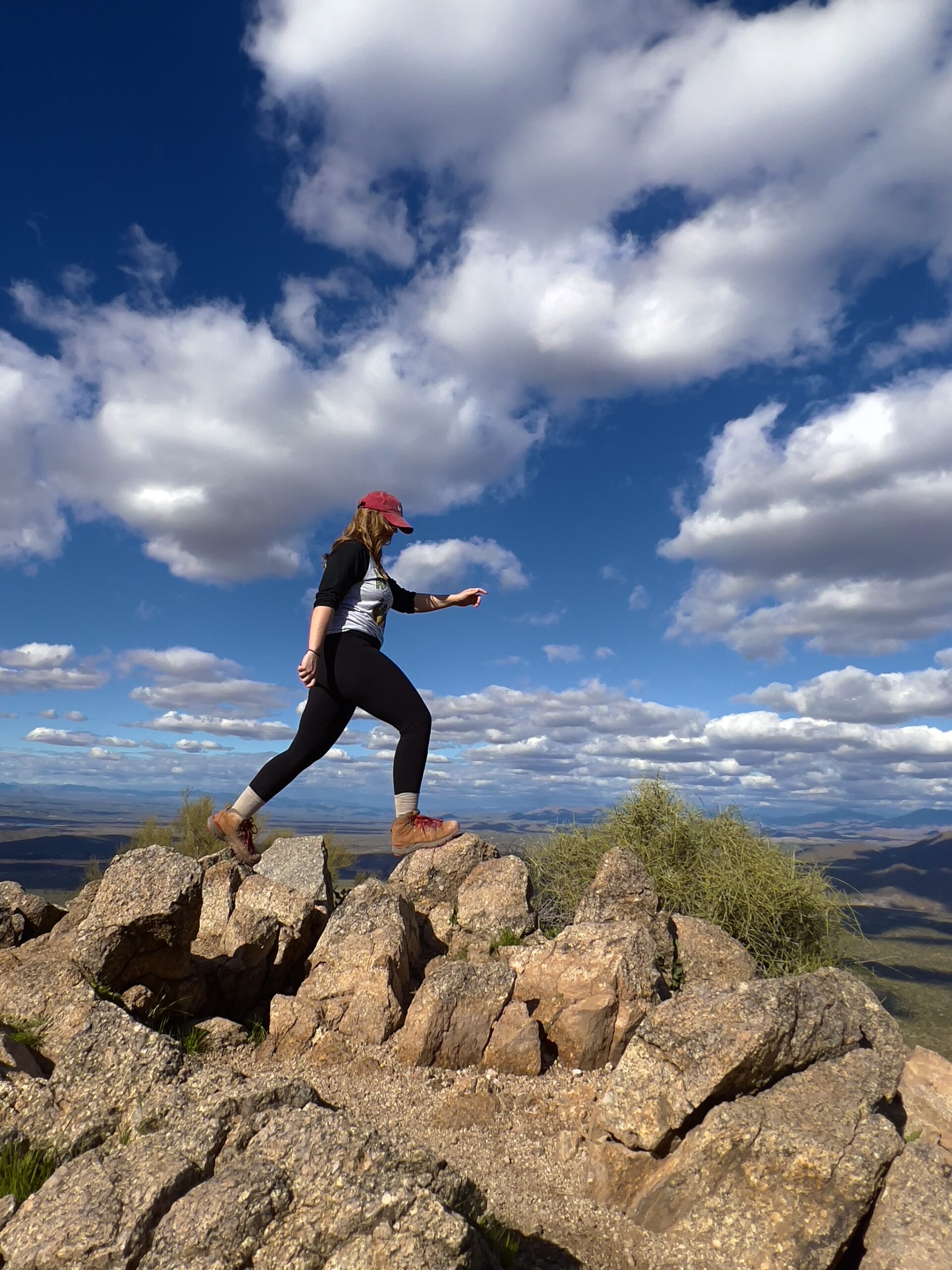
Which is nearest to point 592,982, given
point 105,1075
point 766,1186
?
point 766,1186

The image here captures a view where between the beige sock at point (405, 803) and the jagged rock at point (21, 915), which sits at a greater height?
the beige sock at point (405, 803)

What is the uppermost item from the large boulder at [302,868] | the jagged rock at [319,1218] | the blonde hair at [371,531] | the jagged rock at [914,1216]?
the blonde hair at [371,531]

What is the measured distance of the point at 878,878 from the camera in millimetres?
127375

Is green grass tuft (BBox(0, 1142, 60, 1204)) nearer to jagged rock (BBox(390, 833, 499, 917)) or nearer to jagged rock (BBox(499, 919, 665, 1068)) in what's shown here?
jagged rock (BBox(499, 919, 665, 1068))

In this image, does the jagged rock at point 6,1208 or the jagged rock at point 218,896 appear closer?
the jagged rock at point 6,1208

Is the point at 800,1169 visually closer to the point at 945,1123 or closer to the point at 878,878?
the point at 945,1123

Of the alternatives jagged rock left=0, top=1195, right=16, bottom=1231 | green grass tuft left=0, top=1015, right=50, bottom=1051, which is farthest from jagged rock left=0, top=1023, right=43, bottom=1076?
jagged rock left=0, top=1195, right=16, bottom=1231

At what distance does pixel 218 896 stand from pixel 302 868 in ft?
5.11

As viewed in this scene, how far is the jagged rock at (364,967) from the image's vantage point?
638 cm

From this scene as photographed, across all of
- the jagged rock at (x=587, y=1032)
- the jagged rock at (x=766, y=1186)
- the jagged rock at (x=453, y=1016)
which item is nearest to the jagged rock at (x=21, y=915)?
the jagged rock at (x=453, y=1016)

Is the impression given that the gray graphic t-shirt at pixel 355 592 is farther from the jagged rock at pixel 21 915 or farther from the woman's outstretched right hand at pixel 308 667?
the jagged rock at pixel 21 915

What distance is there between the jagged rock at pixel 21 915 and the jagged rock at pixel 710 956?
6507 mm

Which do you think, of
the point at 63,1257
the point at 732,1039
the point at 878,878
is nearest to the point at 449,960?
the point at 732,1039

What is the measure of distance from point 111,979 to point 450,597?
15.8 ft
